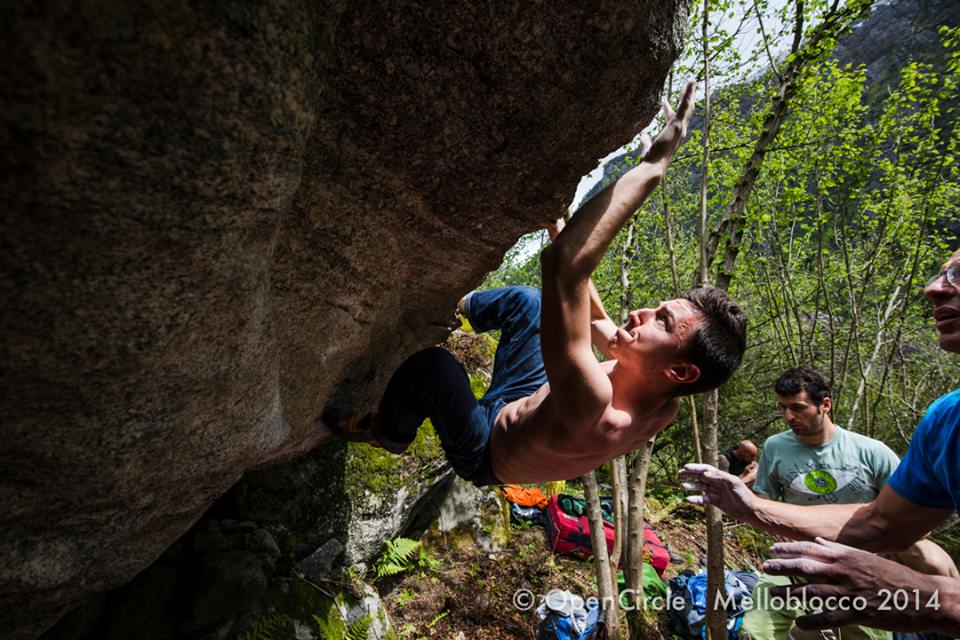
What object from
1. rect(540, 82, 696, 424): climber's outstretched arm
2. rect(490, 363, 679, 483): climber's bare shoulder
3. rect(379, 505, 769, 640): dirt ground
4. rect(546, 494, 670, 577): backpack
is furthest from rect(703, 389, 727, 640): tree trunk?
rect(540, 82, 696, 424): climber's outstretched arm

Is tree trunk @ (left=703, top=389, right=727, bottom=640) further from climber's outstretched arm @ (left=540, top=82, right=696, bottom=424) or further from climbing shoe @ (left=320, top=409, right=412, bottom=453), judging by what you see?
climbing shoe @ (left=320, top=409, right=412, bottom=453)

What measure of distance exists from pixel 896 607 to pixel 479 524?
19.6 ft

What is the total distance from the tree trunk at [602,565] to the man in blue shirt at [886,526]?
1.82 metres

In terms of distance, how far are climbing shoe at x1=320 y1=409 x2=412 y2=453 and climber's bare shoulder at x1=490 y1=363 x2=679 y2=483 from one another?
78 cm

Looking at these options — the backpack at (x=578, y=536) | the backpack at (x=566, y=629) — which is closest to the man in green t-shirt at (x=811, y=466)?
the backpack at (x=566, y=629)

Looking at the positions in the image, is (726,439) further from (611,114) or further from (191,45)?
(191,45)

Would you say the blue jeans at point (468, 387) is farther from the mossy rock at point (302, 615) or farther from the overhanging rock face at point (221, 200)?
the mossy rock at point (302, 615)

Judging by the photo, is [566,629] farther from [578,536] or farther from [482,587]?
[578,536]

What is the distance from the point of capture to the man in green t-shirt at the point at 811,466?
420 centimetres

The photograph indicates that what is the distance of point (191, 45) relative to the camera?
3.34 feet

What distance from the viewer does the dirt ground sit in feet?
18.1

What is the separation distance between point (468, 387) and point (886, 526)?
9.64 feet

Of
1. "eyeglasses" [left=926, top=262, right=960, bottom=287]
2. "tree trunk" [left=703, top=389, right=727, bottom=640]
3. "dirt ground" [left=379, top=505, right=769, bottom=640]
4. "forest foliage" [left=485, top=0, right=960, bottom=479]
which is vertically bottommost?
"dirt ground" [left=379, top=505, right=769, bottom=640]

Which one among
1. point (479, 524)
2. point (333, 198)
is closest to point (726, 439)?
point (479, 524)
